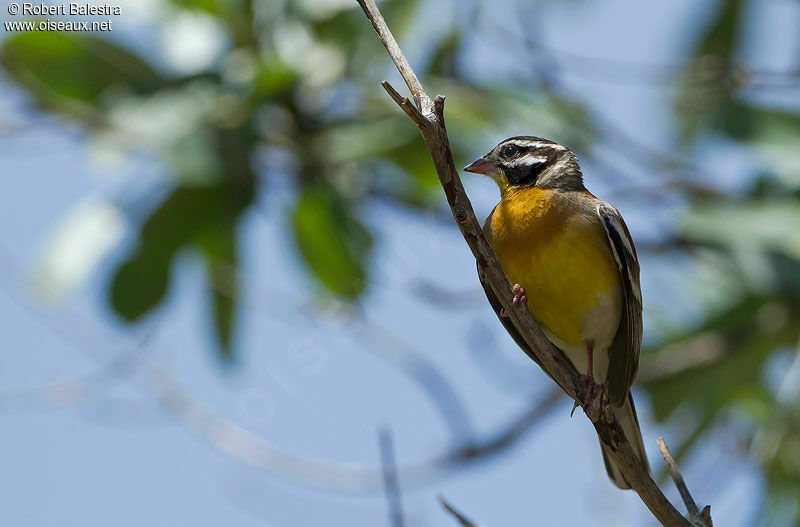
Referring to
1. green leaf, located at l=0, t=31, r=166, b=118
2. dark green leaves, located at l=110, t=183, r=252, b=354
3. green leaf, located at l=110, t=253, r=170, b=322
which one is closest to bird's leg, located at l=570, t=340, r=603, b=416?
dark green leaves, located at l=110, t=183, r=252, b=354

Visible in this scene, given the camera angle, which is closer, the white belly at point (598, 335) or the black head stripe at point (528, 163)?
the white belly at point (598, 335)

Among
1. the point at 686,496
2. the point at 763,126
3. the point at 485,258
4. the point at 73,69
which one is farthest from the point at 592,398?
the point at 73,69

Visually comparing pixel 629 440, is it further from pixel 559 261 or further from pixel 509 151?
pixel 509 151

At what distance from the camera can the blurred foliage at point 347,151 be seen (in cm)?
656

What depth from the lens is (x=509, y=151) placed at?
6.11 meters

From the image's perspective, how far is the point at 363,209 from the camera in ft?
23.9

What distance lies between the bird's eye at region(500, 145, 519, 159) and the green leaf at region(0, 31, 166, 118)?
2186 mm

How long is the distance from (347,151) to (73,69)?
174 cm

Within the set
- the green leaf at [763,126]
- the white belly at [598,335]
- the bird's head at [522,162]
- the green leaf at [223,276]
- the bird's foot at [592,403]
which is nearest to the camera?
the bird's foot at [592,403]

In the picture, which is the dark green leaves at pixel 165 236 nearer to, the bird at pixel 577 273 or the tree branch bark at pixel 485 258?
the bird at pixel 577 273

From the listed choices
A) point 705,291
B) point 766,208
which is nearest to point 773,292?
point 766,208

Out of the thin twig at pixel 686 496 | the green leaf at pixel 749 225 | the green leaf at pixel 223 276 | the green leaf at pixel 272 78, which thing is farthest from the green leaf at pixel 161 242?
the thin twig at pixel 686 496

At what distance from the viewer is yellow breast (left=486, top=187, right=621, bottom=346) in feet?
17.9

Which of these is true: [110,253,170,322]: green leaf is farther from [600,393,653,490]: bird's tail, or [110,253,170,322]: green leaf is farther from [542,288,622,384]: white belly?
[600,393,653,490]: bird's tail
